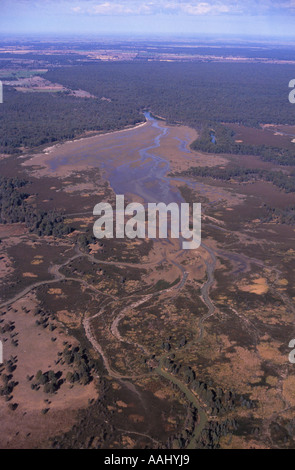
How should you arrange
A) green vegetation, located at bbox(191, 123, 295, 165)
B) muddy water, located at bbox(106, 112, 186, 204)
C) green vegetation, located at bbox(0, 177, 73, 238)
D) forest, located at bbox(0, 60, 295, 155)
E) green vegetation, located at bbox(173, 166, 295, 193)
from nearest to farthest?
green vegetation, located at bbox(0, 177, 73, 238) < muddy water, located at bbox(106, 112, 186, 204) < green vegetation, located at bbox(173, 166, 295, 193) < green vegetation, located at bbox(191, 123, 295, 165) < forest, located at bbox(0, 60, 295, 155)

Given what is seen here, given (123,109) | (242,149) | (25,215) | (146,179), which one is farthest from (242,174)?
(123,109)

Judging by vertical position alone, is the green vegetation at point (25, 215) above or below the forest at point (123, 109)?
below

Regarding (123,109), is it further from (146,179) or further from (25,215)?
(25,215)

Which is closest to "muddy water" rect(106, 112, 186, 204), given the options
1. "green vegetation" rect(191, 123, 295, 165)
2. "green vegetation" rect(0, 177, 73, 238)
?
"green vegetation" rect(191, 123, 295, 165)

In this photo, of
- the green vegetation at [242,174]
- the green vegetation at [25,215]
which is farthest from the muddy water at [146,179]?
the green vegetation at [25,215]

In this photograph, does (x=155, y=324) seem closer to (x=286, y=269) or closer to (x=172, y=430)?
(x=172, y=430)

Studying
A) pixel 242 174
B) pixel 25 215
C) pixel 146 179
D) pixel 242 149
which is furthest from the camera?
pixel 242 149

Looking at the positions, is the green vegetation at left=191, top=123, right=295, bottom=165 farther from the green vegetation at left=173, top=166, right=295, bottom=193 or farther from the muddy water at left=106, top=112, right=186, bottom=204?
the muddy water at left=106, top=112, right=186, bottom=204

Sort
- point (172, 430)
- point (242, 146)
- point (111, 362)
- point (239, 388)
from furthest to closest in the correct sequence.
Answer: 1. point (242, 146)
2. point (111, 362)
3. point (239, 388)
4. point (172, 430)

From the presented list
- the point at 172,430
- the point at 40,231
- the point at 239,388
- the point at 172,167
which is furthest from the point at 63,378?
the point at 172,167

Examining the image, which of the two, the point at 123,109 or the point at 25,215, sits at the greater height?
the point at 123,109

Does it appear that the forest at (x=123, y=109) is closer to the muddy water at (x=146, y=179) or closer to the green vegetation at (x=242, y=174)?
the green vegetation at (x=242, y=174)
